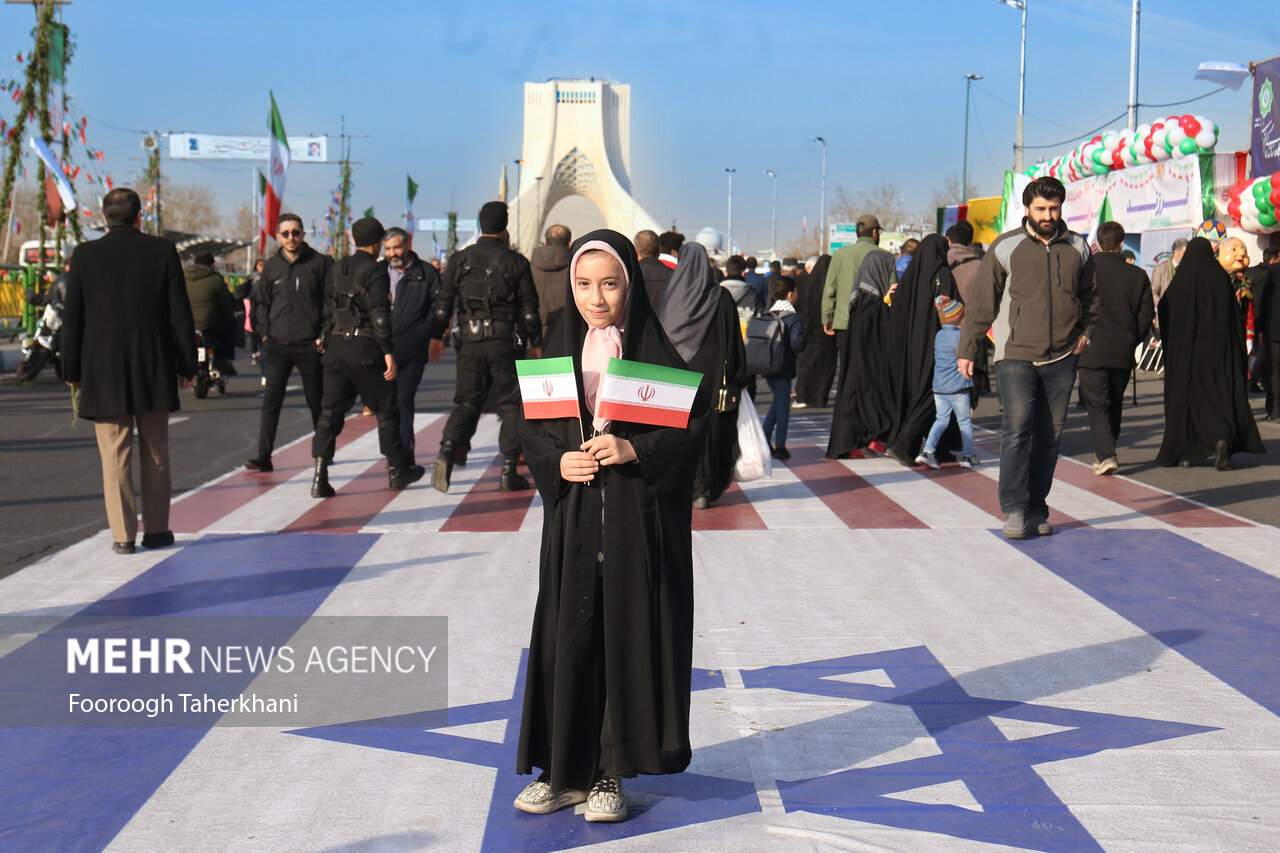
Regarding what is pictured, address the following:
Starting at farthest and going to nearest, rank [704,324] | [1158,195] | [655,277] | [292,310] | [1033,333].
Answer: [1158,195] < [292,310] < [655,277] < [704,324] < [1033,333]

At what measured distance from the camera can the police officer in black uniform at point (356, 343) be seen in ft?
29.8

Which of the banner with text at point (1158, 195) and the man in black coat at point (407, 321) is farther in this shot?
the banner with text at point (1158, 195)

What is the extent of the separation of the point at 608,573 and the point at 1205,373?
8360mm

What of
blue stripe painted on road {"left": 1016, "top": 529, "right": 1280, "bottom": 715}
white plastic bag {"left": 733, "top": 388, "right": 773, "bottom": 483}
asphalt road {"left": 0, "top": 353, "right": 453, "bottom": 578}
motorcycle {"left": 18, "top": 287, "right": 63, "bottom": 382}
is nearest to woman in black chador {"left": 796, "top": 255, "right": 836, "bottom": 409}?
asphalt road {"left": 0, "top": 353, "right": 453, "bottom": 578}

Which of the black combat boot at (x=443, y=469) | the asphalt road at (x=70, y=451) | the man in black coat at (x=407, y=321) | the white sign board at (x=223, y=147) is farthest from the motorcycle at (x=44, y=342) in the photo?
the white sign board at (x=223, y=147)

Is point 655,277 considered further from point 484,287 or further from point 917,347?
point 917,347

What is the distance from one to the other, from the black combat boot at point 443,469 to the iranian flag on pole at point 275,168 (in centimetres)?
1301

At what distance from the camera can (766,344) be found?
35.0ft

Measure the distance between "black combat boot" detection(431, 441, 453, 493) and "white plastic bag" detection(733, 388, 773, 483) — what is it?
2047 mm

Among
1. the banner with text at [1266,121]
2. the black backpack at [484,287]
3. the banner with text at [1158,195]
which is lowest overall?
the black backpack at [484,287]

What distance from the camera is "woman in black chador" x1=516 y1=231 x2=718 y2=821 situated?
345 centimetres

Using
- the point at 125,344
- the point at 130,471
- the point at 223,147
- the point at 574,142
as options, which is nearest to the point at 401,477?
the point at 130,471

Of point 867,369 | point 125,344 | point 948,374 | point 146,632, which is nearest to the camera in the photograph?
point 146,632

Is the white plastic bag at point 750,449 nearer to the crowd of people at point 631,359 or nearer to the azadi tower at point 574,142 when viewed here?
the crowd of people at point 631,359
